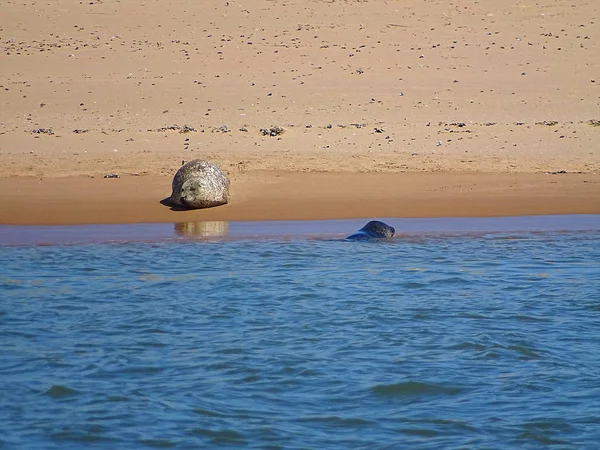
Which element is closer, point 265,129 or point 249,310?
point 249,310

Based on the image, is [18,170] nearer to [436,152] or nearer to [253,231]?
[253,231]

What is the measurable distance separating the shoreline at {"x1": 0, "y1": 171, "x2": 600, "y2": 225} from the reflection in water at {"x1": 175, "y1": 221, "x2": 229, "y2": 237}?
0.64 feet

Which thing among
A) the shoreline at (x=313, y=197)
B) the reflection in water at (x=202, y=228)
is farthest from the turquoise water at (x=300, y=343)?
the shoreline at (x=313, y=197)

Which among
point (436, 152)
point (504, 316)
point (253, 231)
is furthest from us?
point (436, 152)

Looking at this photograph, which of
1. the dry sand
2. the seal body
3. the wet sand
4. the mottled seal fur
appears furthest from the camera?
the dry sand

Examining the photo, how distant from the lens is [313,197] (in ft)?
42.0

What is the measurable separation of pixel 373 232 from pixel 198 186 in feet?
8.16

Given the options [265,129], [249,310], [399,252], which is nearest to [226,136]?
[265,129]

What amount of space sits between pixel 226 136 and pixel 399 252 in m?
6.71

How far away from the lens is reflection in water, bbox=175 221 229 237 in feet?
36.4

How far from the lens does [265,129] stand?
16.6 metres

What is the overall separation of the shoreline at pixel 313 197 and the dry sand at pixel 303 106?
1.6 inches

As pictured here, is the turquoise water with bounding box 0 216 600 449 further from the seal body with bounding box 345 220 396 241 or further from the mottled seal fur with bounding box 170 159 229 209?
the mottled seal fur with bounding box 170 159 229 209

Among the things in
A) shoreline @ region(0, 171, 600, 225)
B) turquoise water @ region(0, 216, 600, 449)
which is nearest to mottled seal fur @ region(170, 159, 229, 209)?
shoreline @ region(0, 171, 600, 225)
